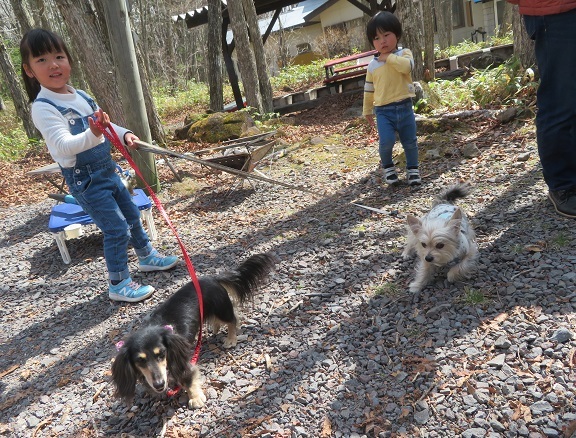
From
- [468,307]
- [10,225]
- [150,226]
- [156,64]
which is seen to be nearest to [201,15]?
[10,225]

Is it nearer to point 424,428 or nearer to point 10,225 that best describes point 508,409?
point 424,428

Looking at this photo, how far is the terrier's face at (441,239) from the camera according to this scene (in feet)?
10.0

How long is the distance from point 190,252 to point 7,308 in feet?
6.01

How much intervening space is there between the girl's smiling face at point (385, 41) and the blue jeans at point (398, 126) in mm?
593

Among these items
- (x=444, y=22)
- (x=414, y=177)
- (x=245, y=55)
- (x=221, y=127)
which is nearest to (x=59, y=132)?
(x=414, y=177)

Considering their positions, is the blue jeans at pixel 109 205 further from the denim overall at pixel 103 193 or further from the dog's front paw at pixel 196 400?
the dog's front paw at pixel 196 400

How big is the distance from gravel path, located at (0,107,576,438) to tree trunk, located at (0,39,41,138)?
10.3 m

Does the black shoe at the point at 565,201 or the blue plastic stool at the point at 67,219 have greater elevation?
the blue plastic stool at the point at 67,219

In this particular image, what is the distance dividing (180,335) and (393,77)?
369cm

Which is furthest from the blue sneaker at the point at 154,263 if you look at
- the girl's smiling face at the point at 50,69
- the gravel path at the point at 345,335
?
the girl's smiling face at the point at 50,69

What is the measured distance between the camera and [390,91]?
4.96m

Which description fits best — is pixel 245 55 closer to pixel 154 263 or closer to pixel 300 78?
pixel 154 263

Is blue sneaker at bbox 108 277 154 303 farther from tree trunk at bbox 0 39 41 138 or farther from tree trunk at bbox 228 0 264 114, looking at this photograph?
tree trunk at bbox 0 39 41 138

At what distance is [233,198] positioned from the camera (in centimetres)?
632
